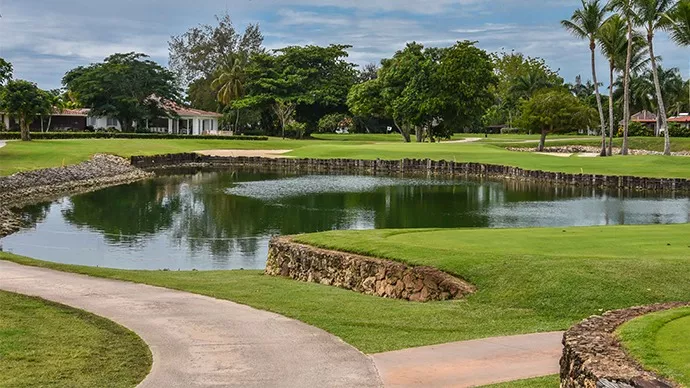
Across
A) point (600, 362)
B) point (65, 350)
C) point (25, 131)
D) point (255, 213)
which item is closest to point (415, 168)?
point (25, 131)

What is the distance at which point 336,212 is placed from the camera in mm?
41094

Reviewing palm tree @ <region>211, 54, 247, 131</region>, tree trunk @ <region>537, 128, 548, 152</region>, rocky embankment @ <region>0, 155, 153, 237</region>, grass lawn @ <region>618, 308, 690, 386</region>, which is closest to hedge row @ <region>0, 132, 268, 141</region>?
rocky embankment @ <region>0, 155, 153, 237</region>

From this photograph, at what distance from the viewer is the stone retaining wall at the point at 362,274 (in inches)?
639

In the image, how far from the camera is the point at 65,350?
11.2 m

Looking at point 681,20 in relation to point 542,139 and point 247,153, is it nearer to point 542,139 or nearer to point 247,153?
point 542,139

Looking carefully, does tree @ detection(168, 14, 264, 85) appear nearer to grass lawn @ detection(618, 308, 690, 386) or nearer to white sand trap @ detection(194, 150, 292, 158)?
white sand trap @ detection(194, 150, 292, 158)

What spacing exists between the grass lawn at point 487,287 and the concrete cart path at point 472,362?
540 mm

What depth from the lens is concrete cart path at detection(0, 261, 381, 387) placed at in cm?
1023

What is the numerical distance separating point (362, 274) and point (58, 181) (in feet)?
138

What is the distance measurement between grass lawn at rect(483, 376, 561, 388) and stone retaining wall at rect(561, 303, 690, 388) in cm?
49

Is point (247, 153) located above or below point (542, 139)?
below

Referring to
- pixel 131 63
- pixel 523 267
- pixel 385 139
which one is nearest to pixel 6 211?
pixel 523 267

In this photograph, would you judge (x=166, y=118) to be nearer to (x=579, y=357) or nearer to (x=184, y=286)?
(x=184, y=286)

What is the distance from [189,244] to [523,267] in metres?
17.4
